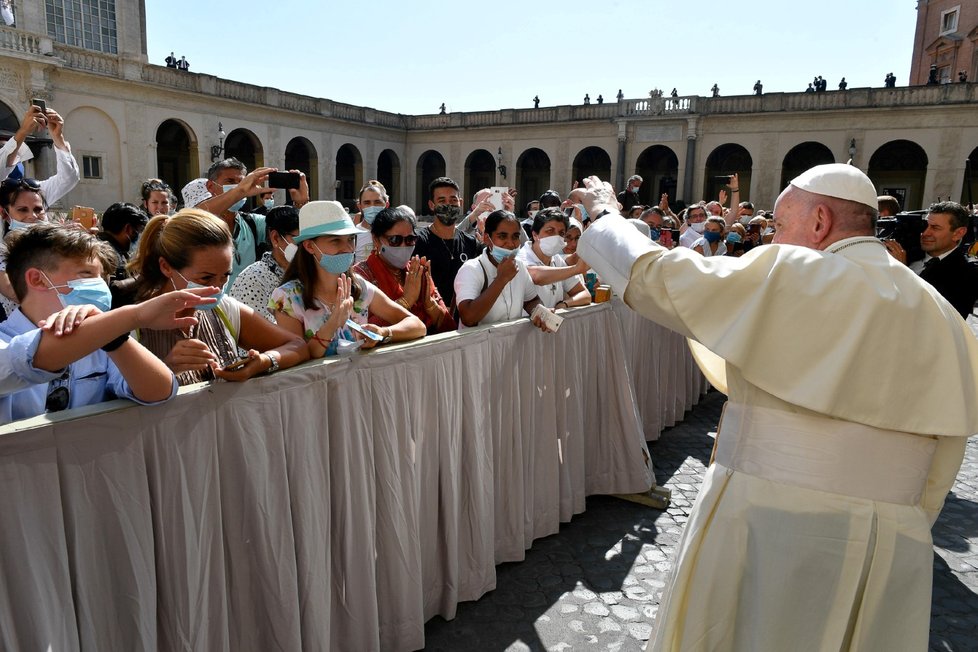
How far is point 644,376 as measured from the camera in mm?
6105

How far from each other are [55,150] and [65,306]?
403 centimetres

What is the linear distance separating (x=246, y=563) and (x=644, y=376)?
4431 mm

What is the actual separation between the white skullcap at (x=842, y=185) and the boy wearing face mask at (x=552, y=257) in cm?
257

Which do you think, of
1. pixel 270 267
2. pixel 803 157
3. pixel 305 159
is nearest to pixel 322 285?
pixel 270 267

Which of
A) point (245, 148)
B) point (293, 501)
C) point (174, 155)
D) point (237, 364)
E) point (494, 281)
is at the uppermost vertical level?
point (245, 148)

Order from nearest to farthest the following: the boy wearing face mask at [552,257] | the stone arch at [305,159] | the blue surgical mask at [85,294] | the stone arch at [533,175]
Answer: the blue surgical mask at [85,294] < the boy wearing face mask at [552,257] < the stone arch at [305,159] < the stone arch at [533,175]

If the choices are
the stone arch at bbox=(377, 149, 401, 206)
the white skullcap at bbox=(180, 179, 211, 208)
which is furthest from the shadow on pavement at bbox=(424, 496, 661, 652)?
the stone arch at bbox=(377, 149, 401, 206)

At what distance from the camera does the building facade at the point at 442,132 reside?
2478 centimetres

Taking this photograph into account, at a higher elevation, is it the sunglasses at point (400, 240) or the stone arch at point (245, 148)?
the stone arch at point (245, 148)

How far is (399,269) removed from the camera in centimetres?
438

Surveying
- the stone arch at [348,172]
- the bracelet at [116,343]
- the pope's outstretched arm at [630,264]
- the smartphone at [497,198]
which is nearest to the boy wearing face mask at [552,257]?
the smartphone at [497,198]

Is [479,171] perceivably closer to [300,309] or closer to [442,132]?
[442,132]

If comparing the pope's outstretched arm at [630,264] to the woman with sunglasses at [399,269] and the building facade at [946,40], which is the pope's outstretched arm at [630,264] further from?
the building facade at [946,40]

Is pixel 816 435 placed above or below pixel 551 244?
below
